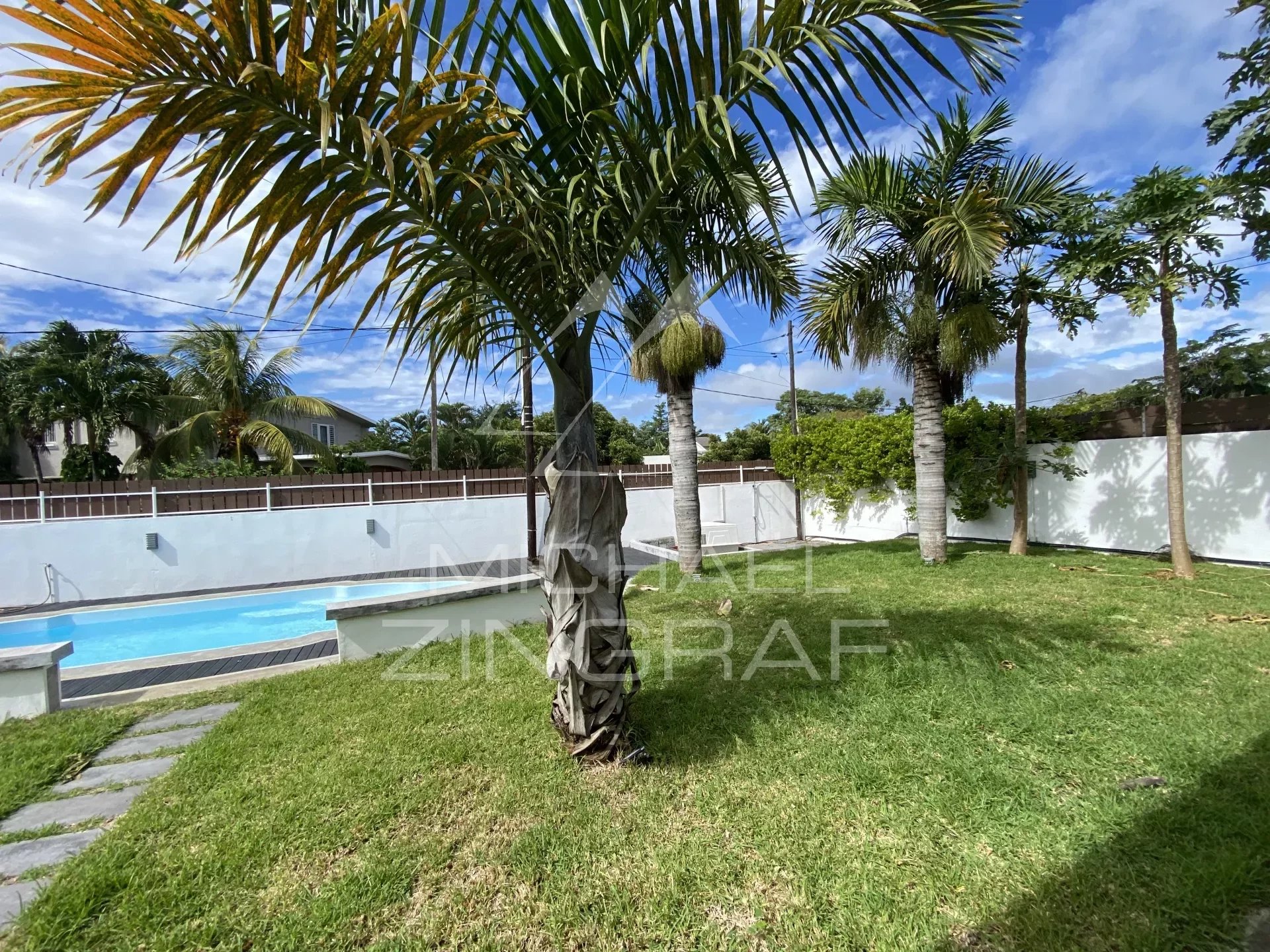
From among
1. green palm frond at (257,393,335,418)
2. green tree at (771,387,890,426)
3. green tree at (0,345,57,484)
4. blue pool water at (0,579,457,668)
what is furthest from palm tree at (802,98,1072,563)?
green tree at (771,387,890,426)

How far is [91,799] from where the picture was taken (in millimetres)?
2811

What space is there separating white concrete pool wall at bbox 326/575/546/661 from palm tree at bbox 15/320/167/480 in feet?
48.6

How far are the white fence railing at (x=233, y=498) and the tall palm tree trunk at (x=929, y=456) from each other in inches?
212

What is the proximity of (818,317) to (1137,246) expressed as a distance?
152 inches

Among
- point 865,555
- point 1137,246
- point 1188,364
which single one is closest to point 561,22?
point 1137,246

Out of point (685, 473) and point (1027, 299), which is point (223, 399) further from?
point (1027, 299)

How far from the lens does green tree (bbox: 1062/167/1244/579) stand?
6414 millimetres

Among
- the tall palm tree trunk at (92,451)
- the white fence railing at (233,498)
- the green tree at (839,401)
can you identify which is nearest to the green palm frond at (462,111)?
the white fence railing at (233,498)

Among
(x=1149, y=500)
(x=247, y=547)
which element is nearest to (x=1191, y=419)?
(x=1149, y=500)

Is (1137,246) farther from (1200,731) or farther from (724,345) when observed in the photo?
(1200,731)

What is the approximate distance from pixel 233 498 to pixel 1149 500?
17077 millimetres

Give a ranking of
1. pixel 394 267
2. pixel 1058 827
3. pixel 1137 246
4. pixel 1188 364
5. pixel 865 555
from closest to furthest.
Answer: pixel 1058 827 → pixel 394 267 → pixel 1137 246 → pixel 865 555 → pixel 1188 364

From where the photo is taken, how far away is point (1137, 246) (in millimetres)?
6699

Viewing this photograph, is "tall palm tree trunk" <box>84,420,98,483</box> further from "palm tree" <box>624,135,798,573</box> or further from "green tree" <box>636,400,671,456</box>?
"green tree" <box>636,400,671,456</box>
